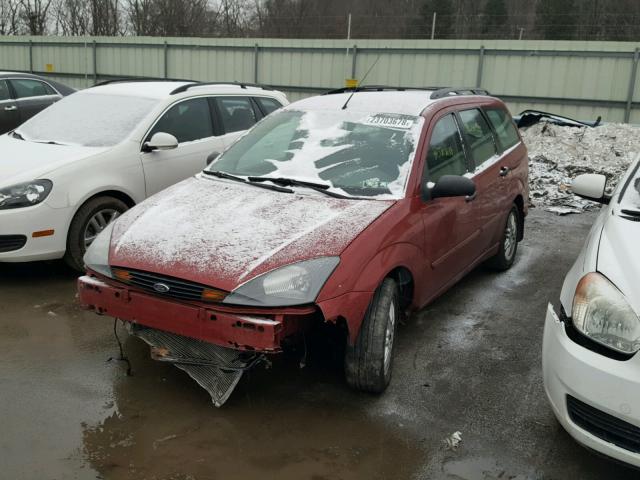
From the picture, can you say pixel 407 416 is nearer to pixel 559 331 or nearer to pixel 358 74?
pixel 559 331

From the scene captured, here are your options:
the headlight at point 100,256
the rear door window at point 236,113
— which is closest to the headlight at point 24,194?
the headlight at point 100,256

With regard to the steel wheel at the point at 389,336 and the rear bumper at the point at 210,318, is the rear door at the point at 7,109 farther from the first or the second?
the steel wheel at the point at 389,336

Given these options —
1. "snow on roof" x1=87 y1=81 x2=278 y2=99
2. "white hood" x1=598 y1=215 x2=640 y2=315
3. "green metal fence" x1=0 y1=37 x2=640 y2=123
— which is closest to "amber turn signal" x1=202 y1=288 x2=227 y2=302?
"white hood" x1=598 y1=215 x2=640 y2=315

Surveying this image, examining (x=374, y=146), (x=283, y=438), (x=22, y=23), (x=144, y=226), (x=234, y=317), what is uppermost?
(x=22, y=23)

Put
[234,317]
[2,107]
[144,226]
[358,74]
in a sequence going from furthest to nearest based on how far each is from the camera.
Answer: [358,74] < [2,107] < [144,226] < [234,317]

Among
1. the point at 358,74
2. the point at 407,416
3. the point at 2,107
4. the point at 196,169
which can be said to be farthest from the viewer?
the point at 358,74

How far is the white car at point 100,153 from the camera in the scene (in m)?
5.00

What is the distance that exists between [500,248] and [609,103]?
1172 cm

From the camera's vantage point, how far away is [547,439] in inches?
130

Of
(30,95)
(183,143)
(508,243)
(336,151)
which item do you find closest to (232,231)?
(336,151)

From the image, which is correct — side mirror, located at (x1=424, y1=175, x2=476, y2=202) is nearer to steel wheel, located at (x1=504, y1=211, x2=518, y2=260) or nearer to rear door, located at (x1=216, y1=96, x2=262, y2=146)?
steel wheel, located at (x1=504, y1=211, x2=518, y2=260)

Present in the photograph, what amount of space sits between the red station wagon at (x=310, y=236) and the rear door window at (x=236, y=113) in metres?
1.92

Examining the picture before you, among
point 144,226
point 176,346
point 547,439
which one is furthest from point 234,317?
point 547,439

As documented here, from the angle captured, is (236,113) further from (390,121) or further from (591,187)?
(591,187)
